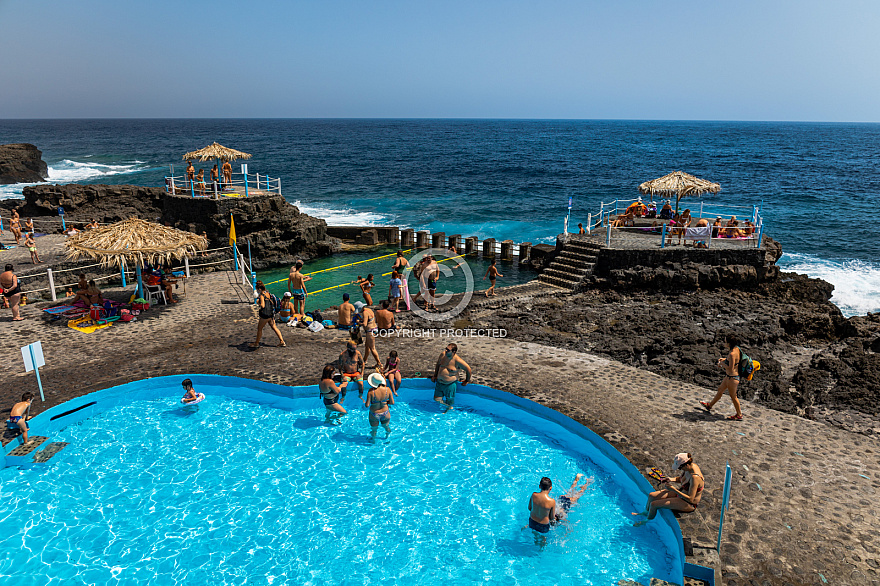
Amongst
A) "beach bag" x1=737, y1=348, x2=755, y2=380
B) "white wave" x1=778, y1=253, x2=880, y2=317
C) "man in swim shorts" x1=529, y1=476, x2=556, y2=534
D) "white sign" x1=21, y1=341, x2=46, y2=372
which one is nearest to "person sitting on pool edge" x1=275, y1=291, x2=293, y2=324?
"white sign" x1=21, y1=341, x2=46, y2=372

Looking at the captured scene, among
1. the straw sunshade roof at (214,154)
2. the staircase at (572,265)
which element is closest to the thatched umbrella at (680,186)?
the staircase at (572,265)

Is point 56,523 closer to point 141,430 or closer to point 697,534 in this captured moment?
point 141,430

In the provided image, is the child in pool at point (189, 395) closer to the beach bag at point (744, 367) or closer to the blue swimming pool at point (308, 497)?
the blue swimming pool at point (308, 497)

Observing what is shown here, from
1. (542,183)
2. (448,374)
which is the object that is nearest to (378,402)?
(448,374)

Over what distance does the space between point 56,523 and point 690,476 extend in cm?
955

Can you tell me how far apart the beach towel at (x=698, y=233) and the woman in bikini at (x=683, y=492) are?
45.8ft

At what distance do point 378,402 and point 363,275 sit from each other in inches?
610

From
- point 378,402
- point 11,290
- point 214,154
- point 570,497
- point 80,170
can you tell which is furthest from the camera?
point 80,170

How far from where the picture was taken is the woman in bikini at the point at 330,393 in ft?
35.7

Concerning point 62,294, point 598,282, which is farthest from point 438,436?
point 62,294

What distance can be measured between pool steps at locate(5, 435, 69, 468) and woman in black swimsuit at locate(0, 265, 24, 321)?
6.83m

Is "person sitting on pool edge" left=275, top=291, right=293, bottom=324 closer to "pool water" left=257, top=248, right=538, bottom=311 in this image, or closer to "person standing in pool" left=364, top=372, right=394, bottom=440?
"pool water" left=257, top=248, right=538, bottom=311

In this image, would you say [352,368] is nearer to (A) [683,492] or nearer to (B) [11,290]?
(A) [683,492]

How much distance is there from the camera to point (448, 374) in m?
11.4
